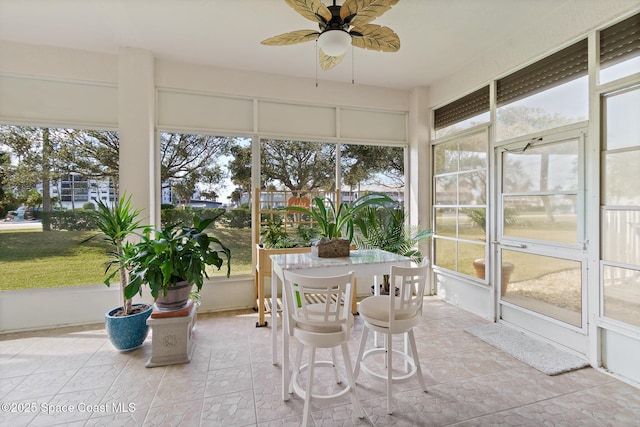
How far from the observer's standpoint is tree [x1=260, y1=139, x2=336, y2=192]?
4137mm

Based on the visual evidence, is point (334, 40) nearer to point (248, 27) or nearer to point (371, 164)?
point (248, 27)

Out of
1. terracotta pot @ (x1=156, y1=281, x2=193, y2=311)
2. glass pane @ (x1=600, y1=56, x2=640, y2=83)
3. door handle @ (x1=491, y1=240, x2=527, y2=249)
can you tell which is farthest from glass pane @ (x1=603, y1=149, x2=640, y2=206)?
terracotta pot @ (x1=156, y1=281, x2=193, y2=311)

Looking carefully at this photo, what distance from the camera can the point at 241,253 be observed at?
4066 millimetres

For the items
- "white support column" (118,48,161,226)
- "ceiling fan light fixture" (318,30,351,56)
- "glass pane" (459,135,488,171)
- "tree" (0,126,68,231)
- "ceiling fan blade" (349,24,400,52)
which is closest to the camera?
"ceiling fan light fixture" (318,30,351,56)

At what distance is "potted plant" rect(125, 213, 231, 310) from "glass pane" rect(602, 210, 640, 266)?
3360 mm

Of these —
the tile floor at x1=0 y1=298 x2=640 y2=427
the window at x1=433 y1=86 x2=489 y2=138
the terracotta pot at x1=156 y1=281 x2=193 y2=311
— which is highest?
the window at x1=433 y1=86 x2=489 y2=138

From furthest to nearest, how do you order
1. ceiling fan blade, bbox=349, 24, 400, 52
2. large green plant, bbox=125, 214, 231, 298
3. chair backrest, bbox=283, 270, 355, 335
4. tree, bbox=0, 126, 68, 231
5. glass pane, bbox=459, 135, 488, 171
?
1. glass pane, bbox=459, 135, 488, 171
2. tree, bbox=0, 126, 68, 231
3. large green plant, bbox=125, 214, 231, 298
4. ceiling fan blade, bbox=349, 24, 400, 52
5. chair backrest, bbox=283, 270, 355, 335

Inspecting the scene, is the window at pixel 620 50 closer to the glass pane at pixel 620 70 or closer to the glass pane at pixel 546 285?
the glass pane at pixel 620 70

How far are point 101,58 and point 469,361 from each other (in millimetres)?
5065

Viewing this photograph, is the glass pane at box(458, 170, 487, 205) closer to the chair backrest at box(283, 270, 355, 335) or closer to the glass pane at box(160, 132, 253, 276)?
the chair backrest at box(283, 270, 355, 335)

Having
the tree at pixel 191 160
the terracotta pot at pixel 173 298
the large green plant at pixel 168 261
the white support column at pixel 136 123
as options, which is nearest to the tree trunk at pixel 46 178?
the white support column at pixel 136 123

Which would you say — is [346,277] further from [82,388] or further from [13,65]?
[13,65]

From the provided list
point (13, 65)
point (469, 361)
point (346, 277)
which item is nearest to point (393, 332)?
point (346, 277)

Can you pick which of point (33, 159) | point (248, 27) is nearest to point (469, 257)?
point (248, 27)
